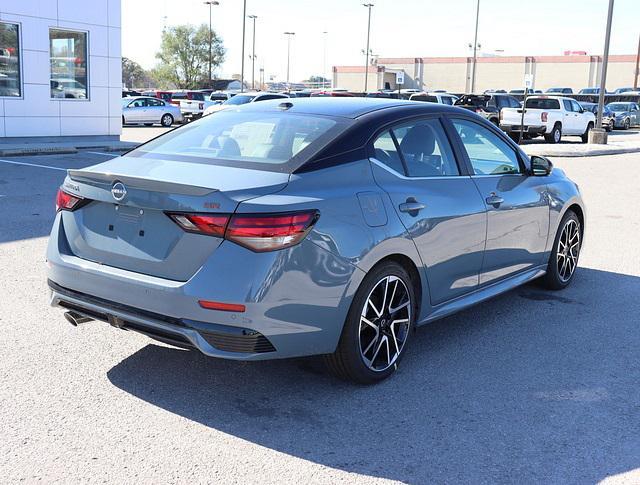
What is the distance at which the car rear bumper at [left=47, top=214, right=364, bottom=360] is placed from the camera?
3.68 meters

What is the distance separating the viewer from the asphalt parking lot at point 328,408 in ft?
11.3

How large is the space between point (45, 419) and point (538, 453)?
247cm

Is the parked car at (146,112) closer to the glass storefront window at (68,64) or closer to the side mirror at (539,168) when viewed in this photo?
the glass storefront window at (68,64)

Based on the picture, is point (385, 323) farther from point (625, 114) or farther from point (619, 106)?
point (619, 106)

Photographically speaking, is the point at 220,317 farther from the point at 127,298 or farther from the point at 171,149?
the point at 171,149

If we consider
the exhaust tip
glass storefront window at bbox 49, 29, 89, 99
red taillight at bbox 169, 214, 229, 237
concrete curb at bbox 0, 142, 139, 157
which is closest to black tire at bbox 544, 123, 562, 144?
concrete curb at bbox 0, 142, 139, 157

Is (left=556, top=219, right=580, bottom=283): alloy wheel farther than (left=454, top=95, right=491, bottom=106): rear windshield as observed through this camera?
No

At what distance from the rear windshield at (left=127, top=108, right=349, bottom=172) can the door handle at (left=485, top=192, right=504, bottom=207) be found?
1.34 metres

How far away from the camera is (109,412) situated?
3.92 metres

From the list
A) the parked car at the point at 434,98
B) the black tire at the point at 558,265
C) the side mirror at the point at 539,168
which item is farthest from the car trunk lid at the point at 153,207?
the parked car at the point at 434,98

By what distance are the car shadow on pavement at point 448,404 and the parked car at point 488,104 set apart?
25.6 metres

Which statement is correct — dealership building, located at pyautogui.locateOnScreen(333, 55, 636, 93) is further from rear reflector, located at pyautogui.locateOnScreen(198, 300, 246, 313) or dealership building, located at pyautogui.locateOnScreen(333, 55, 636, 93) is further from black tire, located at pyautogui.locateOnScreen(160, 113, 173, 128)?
rear reflector, located at pyautogui.locateOnScreen(198, 300, 246, 313)

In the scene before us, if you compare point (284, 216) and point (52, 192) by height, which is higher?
point (284, 216)

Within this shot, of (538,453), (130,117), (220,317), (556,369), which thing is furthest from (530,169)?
(130,117)
